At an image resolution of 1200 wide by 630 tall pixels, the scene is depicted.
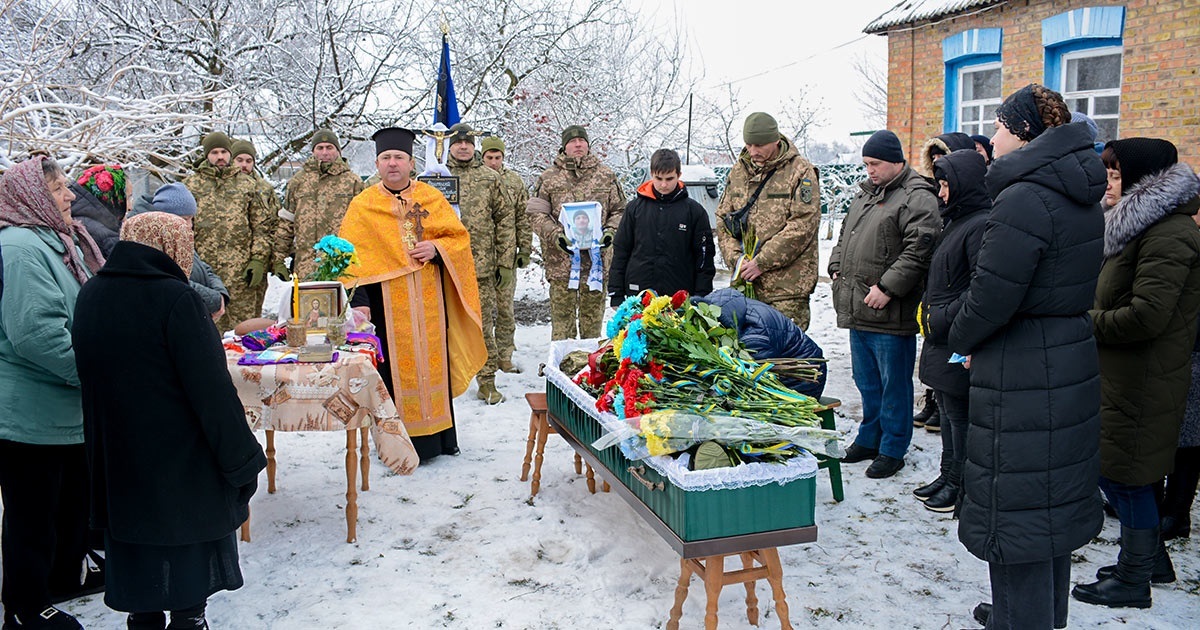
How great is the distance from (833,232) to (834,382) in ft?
55.5

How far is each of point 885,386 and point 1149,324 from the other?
174 centimetres

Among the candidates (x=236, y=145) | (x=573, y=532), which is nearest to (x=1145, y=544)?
(x=573, y=532)

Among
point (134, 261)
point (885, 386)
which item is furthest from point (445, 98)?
point (134, 261)

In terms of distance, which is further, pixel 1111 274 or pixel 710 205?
pixel 710 205

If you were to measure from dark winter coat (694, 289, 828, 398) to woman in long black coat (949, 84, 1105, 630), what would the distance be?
126 centimetres

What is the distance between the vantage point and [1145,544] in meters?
3.58

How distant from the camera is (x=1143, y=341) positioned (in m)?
3.66

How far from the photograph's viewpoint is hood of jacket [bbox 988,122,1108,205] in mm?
2811

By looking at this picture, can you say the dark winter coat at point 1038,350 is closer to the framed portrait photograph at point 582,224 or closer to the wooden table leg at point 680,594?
the wooden table leg at point 680,594

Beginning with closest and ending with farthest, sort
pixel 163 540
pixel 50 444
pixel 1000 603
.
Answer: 1. pixel 163 540
2. pixel 1000 603
3. pixel 50 444

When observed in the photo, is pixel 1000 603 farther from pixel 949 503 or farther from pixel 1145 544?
pixel 949 503

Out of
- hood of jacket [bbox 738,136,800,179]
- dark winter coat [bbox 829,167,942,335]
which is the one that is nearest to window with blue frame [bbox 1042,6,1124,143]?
hood of jacket [bbox 738,136,800,179]

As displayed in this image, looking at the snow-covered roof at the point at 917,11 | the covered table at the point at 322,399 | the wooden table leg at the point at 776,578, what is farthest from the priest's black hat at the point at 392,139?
the snow-covered roof at the point at 917,11

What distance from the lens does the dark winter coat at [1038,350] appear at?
283 cm
